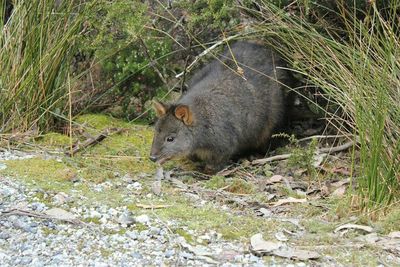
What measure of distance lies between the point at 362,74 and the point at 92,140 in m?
2.81

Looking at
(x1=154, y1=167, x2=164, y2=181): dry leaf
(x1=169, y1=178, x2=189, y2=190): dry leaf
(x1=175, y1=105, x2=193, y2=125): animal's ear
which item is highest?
(x1=175, y1=105, x2=193, y2=125): animal's ear

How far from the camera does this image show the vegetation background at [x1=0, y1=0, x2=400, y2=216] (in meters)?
5.49

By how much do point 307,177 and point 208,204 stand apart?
118cm

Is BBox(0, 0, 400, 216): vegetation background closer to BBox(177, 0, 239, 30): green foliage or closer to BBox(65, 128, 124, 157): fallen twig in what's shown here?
BBox(177, 0, 239, 30): green foliage

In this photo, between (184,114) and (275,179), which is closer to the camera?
(275,179)

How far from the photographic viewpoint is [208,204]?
5.66 m

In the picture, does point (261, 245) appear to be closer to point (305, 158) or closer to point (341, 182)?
point (341, 182)

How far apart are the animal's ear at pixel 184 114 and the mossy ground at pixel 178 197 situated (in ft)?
1.59

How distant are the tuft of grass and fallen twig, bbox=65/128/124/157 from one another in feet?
5.87

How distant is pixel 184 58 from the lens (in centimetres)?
832

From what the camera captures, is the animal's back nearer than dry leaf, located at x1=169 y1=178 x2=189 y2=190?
No

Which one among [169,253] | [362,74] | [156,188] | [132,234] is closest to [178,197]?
[156,188]

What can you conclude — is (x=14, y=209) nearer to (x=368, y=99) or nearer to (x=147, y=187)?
(x=147, y=187)

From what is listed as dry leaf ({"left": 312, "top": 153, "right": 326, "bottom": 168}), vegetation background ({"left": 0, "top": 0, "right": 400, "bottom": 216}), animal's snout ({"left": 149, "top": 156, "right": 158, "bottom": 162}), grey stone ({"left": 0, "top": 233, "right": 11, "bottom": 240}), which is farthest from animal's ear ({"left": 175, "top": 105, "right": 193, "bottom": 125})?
grey stone ({"left": 0, "top": 233, "right": 11, "bottom": 240})
